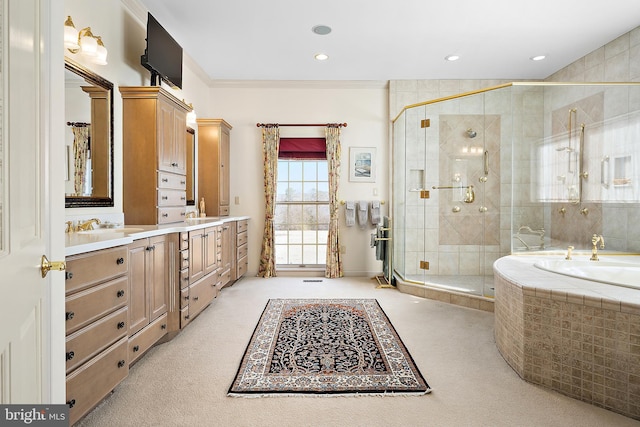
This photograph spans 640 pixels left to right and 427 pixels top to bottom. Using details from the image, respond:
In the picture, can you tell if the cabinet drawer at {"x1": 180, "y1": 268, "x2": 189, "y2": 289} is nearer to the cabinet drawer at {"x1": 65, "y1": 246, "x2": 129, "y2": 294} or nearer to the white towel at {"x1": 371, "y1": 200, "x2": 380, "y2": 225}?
the cabinet drawer at {"x1": 65, "y1": 246, "x2": 129, "y2": 294}

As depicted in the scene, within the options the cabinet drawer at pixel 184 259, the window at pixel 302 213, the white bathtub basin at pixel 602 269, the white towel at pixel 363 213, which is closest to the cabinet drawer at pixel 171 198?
the cabinet drawer at pixel 184 259

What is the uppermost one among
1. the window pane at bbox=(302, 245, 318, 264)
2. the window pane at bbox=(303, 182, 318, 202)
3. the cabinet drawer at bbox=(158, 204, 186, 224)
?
the window pane at bbox=(303, 182, 318, 202)

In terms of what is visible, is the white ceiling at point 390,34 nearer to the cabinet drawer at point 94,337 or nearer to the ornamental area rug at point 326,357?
the cabinet drawer at point 94,337

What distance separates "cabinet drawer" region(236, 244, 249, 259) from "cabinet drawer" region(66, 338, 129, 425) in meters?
2.52

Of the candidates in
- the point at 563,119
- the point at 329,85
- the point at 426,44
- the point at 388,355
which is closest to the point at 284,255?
the point at 329,85

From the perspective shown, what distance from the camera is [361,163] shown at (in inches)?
193

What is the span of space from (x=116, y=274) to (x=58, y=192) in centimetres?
86

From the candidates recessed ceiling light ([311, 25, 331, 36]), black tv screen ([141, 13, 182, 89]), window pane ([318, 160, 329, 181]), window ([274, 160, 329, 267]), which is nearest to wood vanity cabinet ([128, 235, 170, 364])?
black tv screen ([141, 13, 182, 89])

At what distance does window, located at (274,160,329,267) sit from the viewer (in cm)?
500

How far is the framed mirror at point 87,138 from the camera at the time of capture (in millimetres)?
2230

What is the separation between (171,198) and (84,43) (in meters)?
1.30

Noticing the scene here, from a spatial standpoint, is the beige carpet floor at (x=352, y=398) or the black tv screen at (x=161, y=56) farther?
the black tv screen at (x=161, y=56)

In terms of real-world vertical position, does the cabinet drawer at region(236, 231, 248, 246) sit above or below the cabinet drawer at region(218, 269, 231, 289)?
above

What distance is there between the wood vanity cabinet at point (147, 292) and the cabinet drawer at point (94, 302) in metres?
0.18
